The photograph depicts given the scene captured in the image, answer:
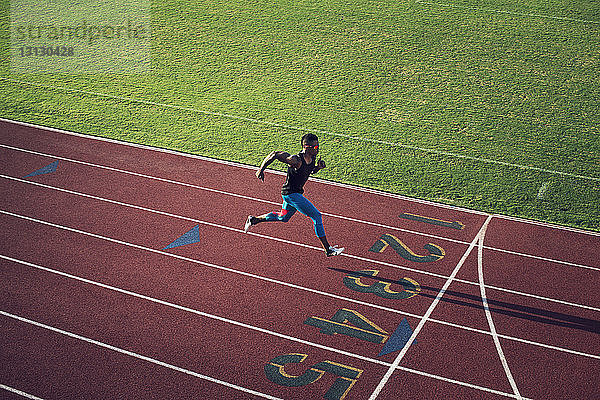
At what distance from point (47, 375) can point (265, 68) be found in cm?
1098

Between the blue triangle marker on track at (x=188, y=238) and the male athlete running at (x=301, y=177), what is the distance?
1.46 m

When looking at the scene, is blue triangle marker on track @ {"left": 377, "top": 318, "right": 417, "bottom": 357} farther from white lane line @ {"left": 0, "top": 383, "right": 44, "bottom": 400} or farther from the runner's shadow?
white lane line @ {"left": 0, "top": 383, "right": 44, "bottom": 400}

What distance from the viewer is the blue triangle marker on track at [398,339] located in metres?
6.55

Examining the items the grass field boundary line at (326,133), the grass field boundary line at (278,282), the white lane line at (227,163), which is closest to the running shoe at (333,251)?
the grass field boundary line at (278,282)

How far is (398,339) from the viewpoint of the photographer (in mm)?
6723

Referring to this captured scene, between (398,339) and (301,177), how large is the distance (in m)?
2.49

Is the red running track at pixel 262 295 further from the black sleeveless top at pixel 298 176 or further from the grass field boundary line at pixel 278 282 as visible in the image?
the black sleeveless top at pixel 298 176

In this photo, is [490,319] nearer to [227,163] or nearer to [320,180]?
[320,180]

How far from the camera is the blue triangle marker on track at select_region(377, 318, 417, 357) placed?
258 inches

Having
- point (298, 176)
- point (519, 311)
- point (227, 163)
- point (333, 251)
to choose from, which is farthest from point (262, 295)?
point (227, 163)

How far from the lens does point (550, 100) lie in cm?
1373

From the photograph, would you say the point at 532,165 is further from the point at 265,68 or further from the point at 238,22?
the point at 238,22

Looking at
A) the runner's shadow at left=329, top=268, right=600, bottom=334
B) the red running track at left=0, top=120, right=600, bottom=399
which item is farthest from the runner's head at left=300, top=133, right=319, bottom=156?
the runner's shadow at left=329, top=268, right=600, bottom=334

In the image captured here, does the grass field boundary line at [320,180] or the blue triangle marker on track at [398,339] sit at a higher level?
the grass field boundary line at [320,180]
